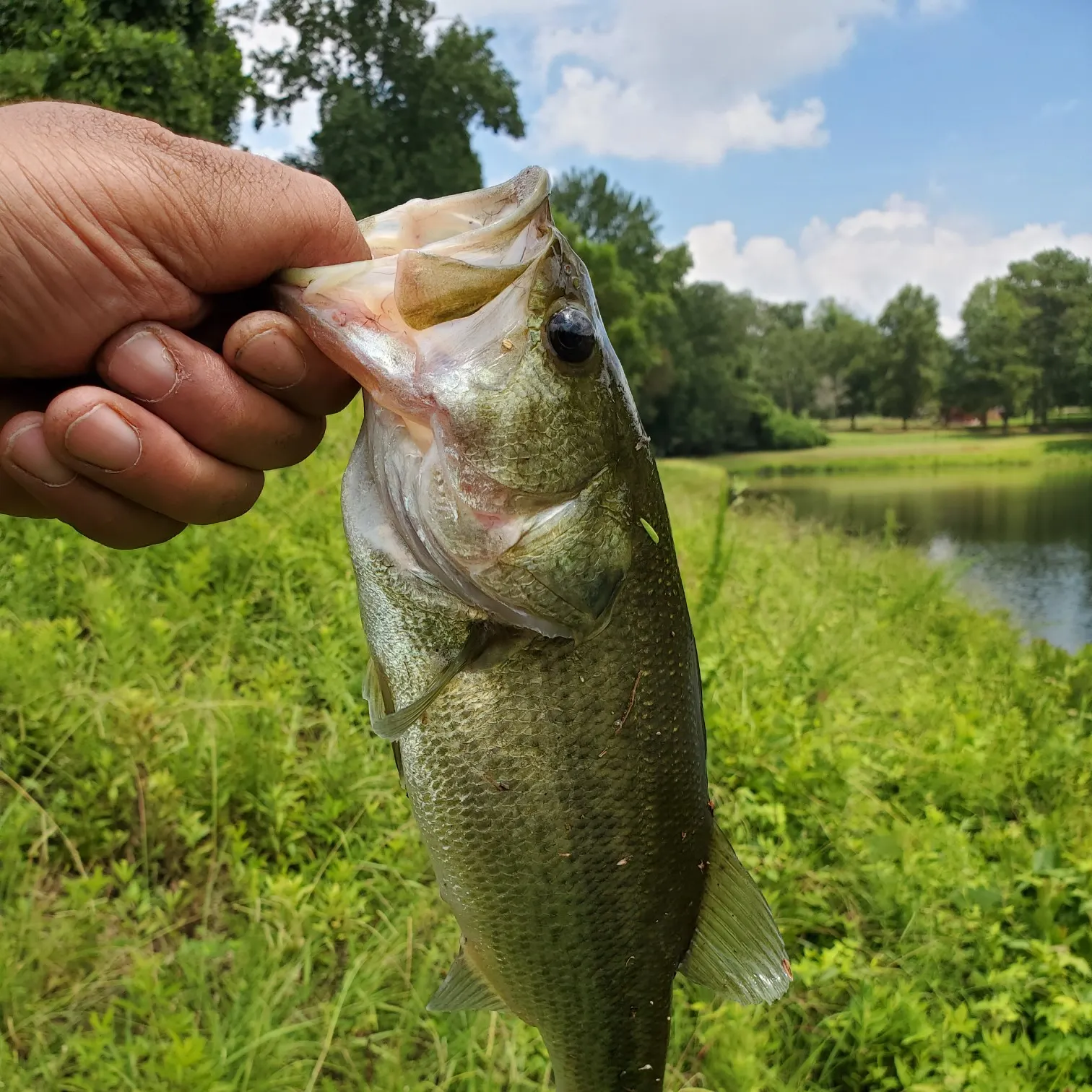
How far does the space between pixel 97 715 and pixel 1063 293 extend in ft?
123

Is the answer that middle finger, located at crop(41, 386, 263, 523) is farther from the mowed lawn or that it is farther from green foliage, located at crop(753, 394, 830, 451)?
green foliage, located at crop(753, 394, 830, 451)

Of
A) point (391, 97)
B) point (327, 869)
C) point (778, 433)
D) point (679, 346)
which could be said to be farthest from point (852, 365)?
point (327, 869)

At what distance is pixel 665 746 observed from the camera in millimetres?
1438

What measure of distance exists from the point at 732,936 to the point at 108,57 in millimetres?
9597

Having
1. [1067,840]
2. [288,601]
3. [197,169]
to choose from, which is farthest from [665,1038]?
[1067,840]

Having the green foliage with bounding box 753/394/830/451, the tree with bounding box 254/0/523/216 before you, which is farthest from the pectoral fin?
the green foliage with bounding box 753/394/830/451

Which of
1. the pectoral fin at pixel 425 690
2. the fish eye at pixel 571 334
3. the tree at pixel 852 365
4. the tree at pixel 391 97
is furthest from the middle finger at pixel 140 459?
the tree at pixel 852 365

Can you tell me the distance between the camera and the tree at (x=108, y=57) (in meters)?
7.23

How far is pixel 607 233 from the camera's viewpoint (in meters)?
44.5

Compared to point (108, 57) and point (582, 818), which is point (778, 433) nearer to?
point (108, 57)

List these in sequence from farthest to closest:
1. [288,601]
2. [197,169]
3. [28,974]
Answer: [288,601] → [28,974] → [197,169]

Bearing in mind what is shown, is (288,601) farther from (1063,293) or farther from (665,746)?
(1063,293)

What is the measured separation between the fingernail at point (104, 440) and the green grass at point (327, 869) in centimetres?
145

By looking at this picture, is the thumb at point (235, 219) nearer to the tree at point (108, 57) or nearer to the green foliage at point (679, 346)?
the tree at point (108, 57)
